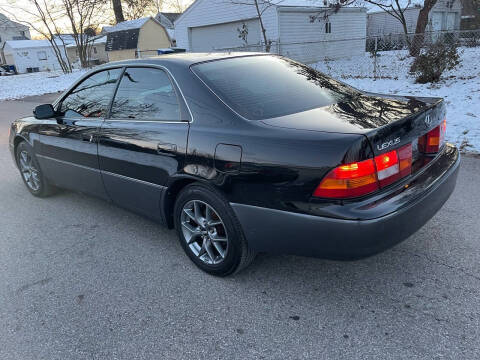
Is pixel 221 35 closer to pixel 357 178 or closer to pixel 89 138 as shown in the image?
pixel 89 138

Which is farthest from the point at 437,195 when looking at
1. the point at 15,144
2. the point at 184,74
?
the point at 15,144

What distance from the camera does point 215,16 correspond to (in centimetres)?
2181

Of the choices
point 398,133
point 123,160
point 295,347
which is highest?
point 398,133

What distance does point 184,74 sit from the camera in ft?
10.00

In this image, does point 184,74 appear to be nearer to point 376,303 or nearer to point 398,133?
point 398,133

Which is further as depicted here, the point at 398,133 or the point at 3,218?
the point at 3,218

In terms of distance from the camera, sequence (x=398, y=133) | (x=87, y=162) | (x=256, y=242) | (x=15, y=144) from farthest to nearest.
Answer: (x=15, y=144) → (x=87, y=162) → (x=256, y=242) → (x=398, y=133)

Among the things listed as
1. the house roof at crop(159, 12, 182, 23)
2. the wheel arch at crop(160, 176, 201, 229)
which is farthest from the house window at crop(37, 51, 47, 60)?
the wheel arch at crop(160, 176, 201, 229)

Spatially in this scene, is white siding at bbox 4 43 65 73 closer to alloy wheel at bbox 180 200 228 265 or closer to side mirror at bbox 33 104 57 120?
side mirror at bbox 33 104 57 120

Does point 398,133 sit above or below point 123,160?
above

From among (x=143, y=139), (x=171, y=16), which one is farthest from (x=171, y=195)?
(x=171, y=16)

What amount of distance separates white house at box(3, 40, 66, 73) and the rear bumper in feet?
186

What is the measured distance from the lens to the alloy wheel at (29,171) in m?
4.91

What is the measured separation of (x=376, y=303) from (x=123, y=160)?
2.26 meters
